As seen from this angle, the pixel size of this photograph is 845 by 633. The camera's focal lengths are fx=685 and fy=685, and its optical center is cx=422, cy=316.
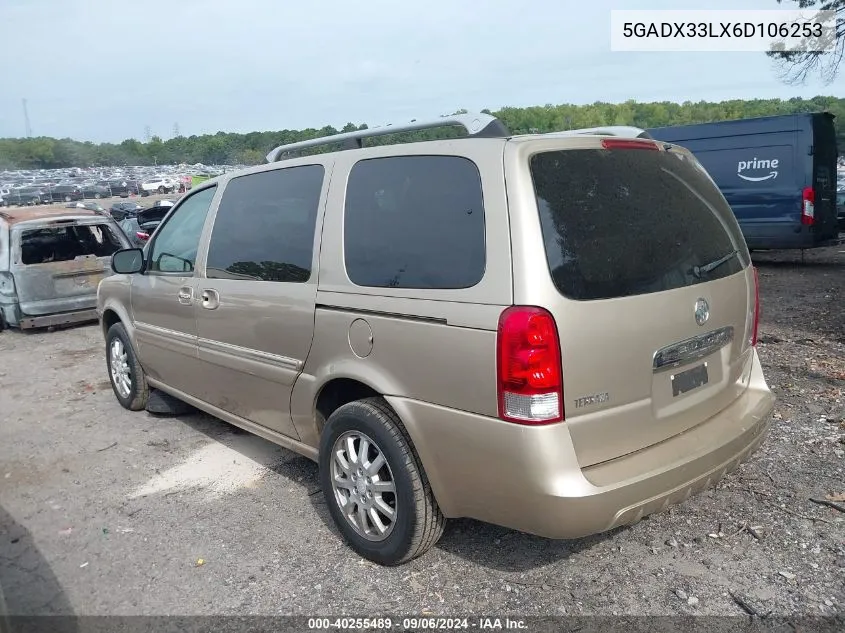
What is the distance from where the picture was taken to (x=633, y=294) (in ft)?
8.84

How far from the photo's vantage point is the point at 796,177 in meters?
11.0

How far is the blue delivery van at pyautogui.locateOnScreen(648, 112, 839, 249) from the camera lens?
10.9m

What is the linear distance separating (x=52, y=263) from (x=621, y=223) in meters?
8.63

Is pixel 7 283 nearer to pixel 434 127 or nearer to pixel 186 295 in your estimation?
pixel 186 295

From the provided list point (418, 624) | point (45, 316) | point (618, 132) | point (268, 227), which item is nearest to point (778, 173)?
point (618, 132)

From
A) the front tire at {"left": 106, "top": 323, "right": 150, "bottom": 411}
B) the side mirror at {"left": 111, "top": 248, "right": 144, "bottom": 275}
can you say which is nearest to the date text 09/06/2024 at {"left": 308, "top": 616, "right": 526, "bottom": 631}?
the side mirror at {"left": 111, "top": 248, "right": 144, "bottom": 275}

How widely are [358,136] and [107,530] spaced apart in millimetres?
2537

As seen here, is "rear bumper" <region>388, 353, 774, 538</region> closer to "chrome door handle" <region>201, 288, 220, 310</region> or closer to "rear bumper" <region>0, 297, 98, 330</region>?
"chrome door handle" <region>201, 288, 220, 310</region>

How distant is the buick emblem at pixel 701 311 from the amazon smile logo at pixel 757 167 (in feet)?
31.6

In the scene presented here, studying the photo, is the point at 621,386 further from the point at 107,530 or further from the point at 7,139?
the point at 7,139

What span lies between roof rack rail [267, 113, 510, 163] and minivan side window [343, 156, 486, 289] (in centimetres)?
24

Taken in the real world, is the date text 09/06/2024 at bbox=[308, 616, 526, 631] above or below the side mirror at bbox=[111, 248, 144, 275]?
below

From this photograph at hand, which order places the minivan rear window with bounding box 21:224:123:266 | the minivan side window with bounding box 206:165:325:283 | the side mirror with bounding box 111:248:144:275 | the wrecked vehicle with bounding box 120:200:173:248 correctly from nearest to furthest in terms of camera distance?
the minivan side window with bounding box 206:165:325:283 → the side mirror with bounding box 111:248:144:275 → the minivan rear window with bounding box 21:224:123:266 → the wrecked vehicle with bounding box 120:200:173:248

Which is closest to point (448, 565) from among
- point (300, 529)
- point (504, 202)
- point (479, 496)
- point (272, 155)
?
point (479, 496)
